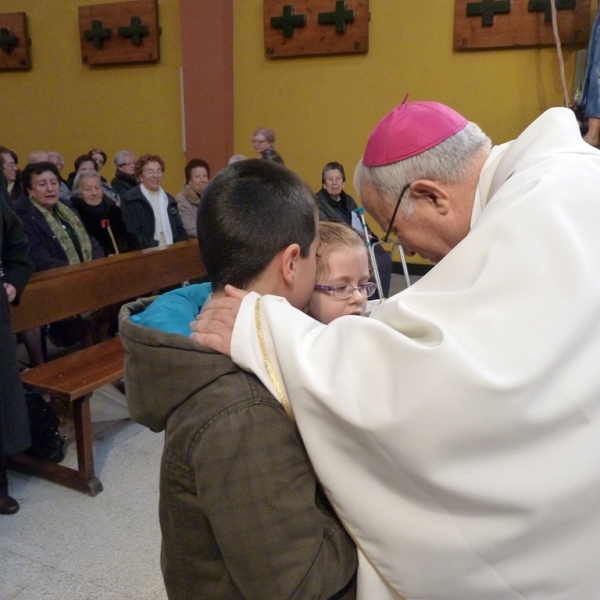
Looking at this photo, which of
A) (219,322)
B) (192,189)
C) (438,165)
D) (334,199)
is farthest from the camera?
(192,189)

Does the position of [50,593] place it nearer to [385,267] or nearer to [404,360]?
[404,360]

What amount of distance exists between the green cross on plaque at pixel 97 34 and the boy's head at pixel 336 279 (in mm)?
7931

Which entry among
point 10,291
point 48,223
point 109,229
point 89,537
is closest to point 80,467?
point 89,537

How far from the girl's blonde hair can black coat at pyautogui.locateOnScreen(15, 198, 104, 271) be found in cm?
293

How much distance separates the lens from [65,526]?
2539 mm

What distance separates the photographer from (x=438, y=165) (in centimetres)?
126

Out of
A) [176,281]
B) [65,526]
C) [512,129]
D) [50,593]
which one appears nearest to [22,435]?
[65,526]

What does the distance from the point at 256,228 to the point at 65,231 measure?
349cm

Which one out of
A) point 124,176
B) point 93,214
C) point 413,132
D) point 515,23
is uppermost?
point 515,23

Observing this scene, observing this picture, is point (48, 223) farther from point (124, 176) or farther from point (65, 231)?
point (124, 176)

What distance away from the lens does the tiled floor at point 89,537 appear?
7.20 ft

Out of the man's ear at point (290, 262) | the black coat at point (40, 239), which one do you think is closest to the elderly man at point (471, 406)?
the man's ear at point (290, 262)

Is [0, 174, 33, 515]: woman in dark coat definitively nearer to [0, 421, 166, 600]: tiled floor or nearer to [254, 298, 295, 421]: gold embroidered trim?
[0, 421, 166, 600]: tiled floor

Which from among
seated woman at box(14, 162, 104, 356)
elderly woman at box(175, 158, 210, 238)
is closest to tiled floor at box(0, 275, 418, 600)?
seated woman at box(14, 162, 104, 356)
